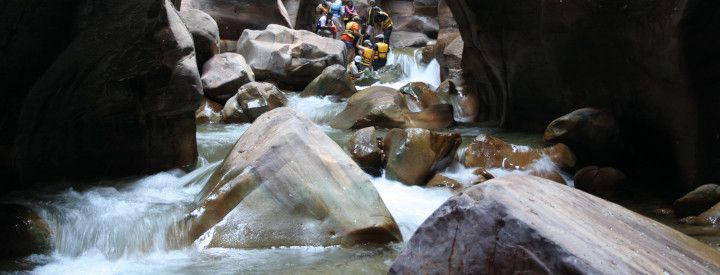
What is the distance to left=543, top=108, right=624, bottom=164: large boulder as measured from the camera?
7977mm

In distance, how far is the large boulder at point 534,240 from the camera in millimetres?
2568

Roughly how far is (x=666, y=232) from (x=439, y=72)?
521 inches

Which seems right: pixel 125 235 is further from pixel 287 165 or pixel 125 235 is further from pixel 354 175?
pixel 354 175

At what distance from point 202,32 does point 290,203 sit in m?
Answer: 6.63

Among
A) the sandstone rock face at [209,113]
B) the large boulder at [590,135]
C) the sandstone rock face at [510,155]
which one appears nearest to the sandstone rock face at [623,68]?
the large boulder at [590,135]

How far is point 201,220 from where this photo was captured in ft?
15.9

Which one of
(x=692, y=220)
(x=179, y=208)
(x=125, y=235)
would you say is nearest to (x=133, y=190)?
(x=179, y=208)

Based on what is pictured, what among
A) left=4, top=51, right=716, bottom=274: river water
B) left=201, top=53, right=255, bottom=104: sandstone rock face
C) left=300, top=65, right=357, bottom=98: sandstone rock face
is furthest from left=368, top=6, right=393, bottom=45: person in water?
left=4, top=51, right=716, bottom=274: river water

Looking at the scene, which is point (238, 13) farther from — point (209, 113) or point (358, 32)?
point (209, 113)

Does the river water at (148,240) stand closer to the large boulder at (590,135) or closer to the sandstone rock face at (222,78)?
the large boulder at (590,135)

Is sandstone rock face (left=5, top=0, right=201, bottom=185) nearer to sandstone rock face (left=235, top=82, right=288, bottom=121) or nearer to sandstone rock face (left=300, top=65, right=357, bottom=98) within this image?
sandstone rock face (left=235, top=82, right=288, bottom=121)

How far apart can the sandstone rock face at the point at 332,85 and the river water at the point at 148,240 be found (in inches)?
280

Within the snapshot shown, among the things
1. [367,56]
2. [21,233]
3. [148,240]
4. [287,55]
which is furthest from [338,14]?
[21,233]

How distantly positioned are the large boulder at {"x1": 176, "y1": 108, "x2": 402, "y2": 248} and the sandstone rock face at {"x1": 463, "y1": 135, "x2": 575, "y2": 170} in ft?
10.3
